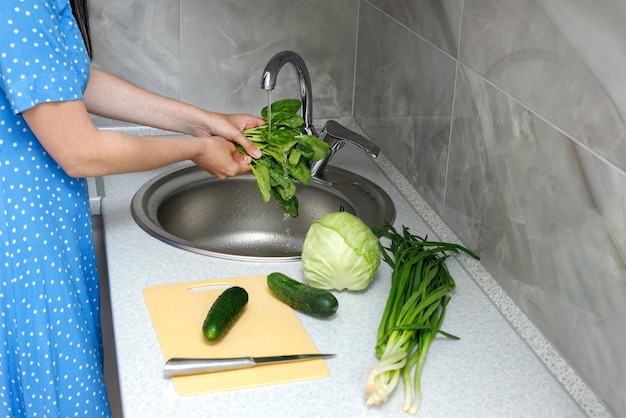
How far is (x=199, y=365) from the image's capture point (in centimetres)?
123

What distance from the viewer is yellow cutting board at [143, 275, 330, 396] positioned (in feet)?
4.03

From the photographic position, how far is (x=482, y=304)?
58.1 inches

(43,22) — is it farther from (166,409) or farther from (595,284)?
(595,284)

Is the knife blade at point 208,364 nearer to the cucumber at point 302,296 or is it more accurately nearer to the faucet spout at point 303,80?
the cucumber at point 302,296

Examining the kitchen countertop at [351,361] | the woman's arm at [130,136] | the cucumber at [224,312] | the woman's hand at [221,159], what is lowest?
the kitchen countertop at [351,361]

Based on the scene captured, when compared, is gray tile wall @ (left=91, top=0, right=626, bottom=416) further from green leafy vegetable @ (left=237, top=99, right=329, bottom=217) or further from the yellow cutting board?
the yellow cutting board

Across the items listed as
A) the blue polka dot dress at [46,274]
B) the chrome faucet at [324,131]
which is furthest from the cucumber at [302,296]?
the chrome faucet at [324,131]

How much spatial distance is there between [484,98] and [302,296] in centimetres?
51

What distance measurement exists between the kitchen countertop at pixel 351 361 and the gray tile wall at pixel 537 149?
0.07m

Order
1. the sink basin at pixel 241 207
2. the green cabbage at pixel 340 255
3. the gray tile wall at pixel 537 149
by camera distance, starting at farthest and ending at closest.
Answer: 1. the sink basin at pixel 241 207
2. the green cabbage at pixel 340 255
3. the gray tile wall at pixel 537 149

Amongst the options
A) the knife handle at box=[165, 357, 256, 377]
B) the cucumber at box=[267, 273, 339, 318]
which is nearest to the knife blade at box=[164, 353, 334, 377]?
→ the knife handle at box=[165, 357, 256, 377]

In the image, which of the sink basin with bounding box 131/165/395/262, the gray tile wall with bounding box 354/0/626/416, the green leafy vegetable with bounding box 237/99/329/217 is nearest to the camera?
the gray tile wall with bounding box 354/0/626/416

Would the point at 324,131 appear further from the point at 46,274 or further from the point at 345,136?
the point at 46,274

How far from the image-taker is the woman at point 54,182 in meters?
1.20
